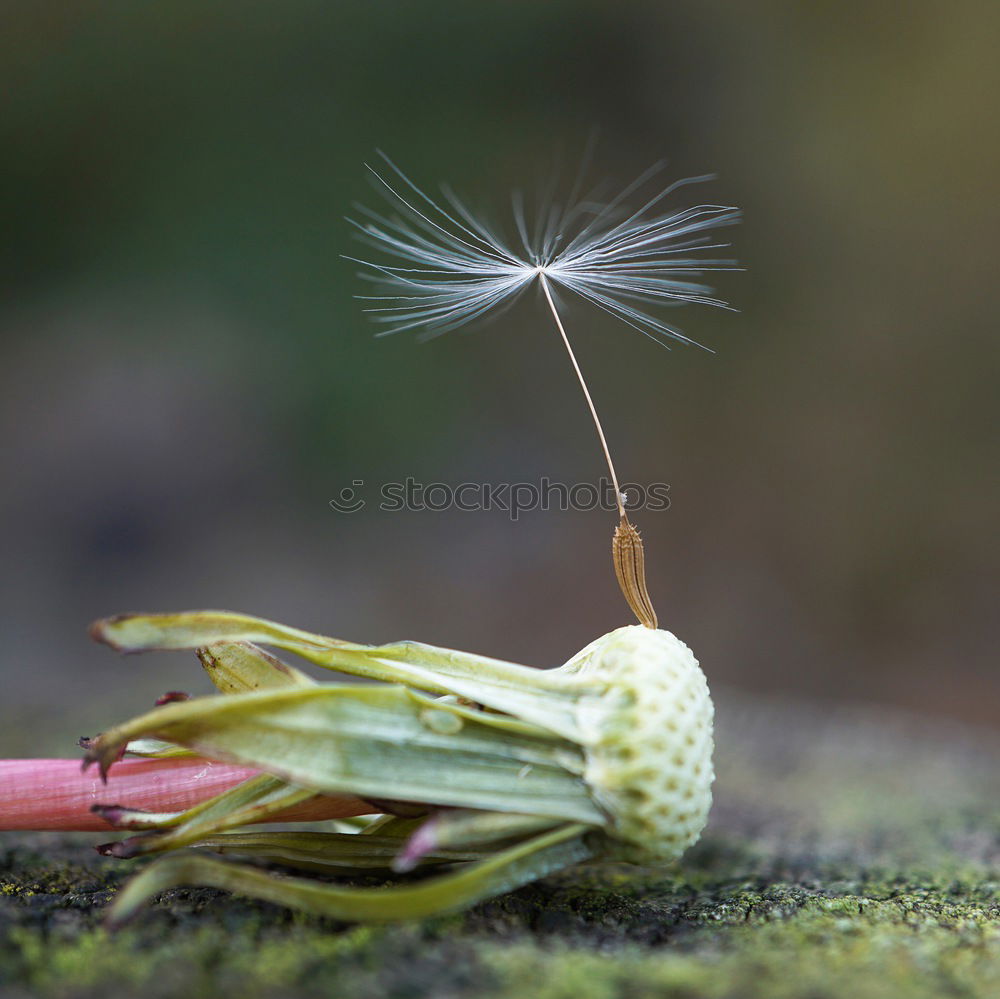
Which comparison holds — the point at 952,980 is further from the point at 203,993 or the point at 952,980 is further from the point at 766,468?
the point at 766,468

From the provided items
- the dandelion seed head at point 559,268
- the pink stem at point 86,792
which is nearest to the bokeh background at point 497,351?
the dandelion seed head at point 559,268

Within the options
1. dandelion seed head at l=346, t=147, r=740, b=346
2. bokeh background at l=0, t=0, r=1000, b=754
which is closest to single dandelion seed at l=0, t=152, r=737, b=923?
dandelion seed head at l=346, t=147, r=740, b=346

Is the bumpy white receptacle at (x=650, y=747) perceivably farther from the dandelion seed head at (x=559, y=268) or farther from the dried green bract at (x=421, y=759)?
the dandelion seed head at (x=559, y=268)

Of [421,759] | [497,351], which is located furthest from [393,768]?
[497,351]

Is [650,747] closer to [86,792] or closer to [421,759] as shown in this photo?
[421,759]

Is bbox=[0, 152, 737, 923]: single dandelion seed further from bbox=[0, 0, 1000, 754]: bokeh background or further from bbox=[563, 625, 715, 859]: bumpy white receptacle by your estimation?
bbox=[0, 0, 1000, 754]: bokeh background
